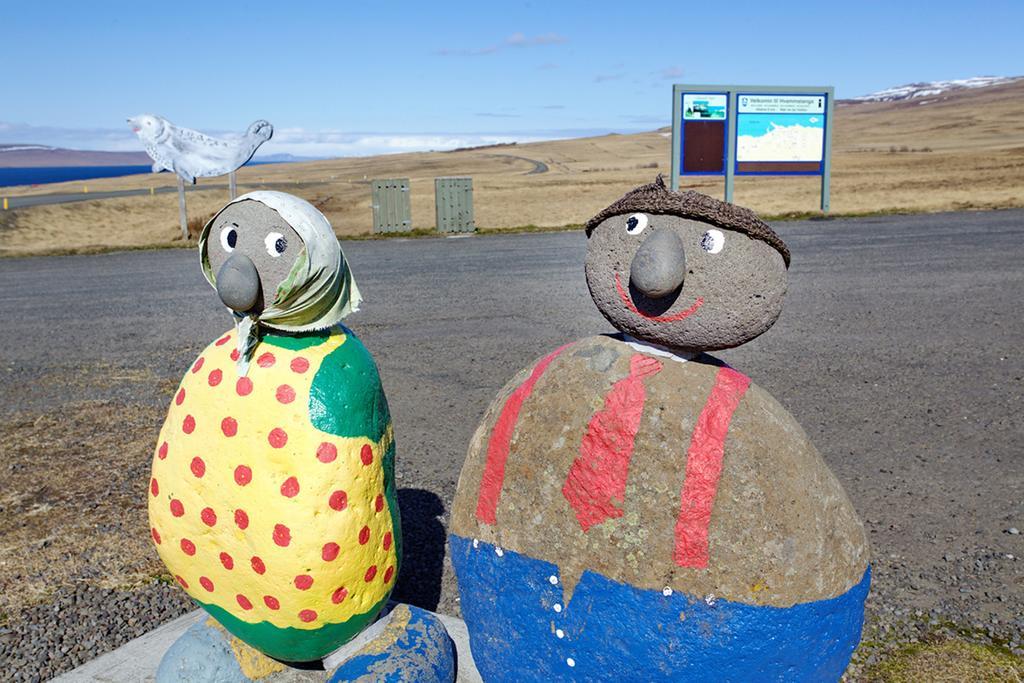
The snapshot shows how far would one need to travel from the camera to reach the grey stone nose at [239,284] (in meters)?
2.80

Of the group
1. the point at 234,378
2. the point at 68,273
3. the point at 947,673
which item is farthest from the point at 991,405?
the point at 68,273

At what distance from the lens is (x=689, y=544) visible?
2.37m

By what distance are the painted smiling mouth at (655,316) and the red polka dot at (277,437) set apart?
1.16m

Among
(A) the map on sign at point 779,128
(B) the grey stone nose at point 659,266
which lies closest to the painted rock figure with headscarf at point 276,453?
(B) the grey stone nose at point 659,266

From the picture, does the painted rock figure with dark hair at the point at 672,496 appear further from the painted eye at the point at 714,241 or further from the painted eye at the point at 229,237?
the painted eye at the point at 229,237

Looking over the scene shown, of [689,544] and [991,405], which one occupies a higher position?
[689,544]

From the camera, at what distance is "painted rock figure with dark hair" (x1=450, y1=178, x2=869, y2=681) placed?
2377 mm

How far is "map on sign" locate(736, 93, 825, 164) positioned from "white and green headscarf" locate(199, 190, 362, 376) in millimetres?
16174

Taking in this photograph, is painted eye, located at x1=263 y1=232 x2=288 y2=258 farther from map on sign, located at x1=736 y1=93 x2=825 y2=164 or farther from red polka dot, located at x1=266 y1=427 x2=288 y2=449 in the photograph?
map on sign, located at x1=736 y1=93 x2=825 y2=164

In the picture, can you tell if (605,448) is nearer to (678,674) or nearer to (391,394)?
(678,674)

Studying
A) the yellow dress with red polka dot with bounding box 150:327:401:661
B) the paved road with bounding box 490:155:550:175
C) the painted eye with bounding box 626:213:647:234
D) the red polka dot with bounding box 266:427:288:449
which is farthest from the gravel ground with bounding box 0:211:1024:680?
the paved road with bounding box 490:155:550:175

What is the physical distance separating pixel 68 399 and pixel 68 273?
27.1 feet

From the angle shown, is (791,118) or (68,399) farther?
(791,118)

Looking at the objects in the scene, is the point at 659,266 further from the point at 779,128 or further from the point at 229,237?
the point at 779,128
